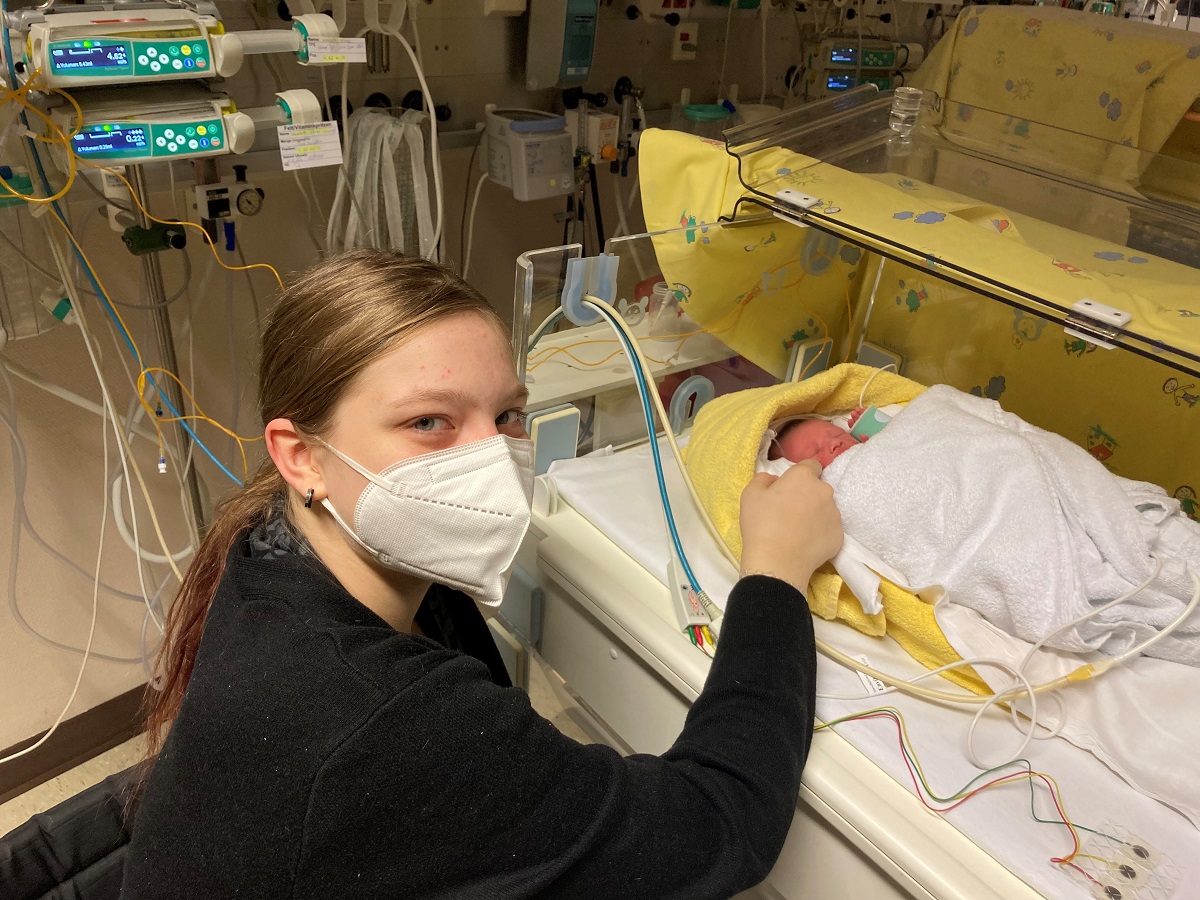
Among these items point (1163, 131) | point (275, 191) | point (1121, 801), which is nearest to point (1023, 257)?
point (1121, 801)

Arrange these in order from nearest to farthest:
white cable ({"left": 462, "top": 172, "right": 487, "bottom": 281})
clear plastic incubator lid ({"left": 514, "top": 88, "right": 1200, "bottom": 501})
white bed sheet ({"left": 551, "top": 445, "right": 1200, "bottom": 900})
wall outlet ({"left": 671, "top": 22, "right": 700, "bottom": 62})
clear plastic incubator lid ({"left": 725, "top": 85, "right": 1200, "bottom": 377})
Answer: white bed sheet ({"left": 551, "top": 445, "right": 1200, "bottom": 900}) < clear plastic incubator lid ({"left": 725, "top": 85, "right": 1200, "bottom": 377}) < clear plastic incubator lid ({"left": 514, "top": 88, "right": 1200, "bottom": 501}) < white cable ({"left": 462, "top": 172, "right": 487, "bottom": 281}) < wall outlet ({"left": 671, "top": 22, "right": 700, "bottom": 62})

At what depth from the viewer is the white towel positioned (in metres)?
0.97

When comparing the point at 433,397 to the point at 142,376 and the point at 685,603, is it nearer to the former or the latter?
the point at 685,603

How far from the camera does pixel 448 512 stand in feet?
2.81

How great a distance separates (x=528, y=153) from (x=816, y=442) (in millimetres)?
835

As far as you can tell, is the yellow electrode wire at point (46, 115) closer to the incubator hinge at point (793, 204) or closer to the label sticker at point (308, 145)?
the label sticker at point (308, 145)

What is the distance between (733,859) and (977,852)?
0.77 ft

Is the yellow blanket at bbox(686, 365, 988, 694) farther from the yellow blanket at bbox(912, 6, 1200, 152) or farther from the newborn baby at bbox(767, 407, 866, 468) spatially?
the yellow blanket at bbox(912, 6, 1200, 152)

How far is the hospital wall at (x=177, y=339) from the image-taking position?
4.91ft

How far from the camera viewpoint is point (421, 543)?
33.8 inches

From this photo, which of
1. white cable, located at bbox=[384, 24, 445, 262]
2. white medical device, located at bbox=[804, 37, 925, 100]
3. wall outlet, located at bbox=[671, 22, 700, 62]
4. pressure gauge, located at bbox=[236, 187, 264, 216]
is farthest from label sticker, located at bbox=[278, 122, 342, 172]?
white medical device, located at bbox=[804, 37, 925, 100]

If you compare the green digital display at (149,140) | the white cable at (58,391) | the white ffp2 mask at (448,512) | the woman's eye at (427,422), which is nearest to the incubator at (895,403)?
the white ffp2 mask at (448,512)

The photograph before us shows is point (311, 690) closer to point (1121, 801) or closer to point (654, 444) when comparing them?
point (654, 444)

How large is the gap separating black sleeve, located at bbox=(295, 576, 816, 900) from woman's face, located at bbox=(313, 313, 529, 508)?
22 centimetres
